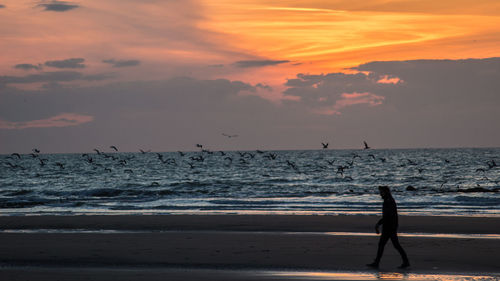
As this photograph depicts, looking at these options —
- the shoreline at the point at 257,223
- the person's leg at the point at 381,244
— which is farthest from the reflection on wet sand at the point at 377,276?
the shoreline at the point at 257,223

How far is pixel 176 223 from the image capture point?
25312 millimetres

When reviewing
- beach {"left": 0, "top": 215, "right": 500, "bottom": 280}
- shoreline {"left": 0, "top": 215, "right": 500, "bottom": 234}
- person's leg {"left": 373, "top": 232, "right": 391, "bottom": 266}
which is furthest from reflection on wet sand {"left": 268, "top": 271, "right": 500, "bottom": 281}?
shoreline {"left": 0, "top": 215, "right": 500, "bottom": 234}

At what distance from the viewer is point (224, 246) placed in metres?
18.6

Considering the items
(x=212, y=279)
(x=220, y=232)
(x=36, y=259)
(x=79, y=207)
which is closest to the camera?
(x=212, y=279)

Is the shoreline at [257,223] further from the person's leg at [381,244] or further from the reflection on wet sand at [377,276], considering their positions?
the reflection on wet sand at [377,276]

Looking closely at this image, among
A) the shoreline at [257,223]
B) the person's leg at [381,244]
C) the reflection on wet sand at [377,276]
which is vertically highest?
the person's leg at [381,244]

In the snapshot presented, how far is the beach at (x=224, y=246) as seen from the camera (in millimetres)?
14852

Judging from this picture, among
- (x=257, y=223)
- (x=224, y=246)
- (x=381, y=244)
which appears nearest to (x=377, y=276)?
(x=381, y=244)

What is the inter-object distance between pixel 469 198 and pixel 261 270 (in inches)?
1217

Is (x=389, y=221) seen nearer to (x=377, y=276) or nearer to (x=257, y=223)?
(x=377, y=276)

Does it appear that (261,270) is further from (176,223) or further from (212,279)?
(176,223)

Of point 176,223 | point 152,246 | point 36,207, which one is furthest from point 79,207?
point 152,246

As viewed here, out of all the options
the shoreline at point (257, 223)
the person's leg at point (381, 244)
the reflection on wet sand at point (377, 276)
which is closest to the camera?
the reflection on wet sand at point (377, 276)

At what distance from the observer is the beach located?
14852 millimetres
